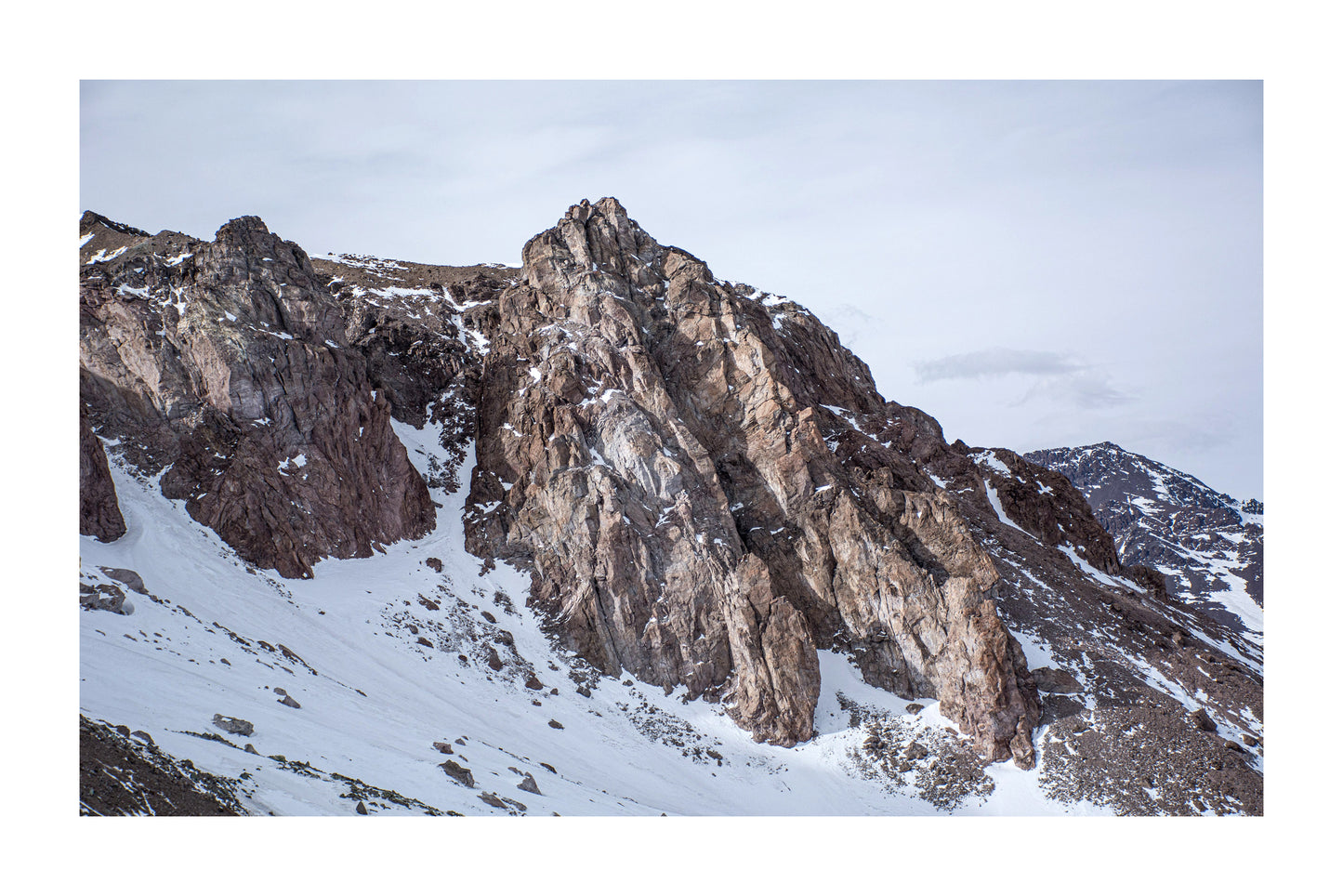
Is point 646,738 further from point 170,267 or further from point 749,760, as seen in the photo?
point 170,267

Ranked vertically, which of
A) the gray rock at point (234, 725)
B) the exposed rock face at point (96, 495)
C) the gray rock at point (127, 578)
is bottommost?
the gray rock at point (234, 725)

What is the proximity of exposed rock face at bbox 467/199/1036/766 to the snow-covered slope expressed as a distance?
7.24 feet

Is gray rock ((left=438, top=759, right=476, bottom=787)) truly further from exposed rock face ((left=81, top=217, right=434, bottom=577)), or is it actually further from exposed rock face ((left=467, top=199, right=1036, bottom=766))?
exposed rock face ((left=81, top=217, right=434, bottom=577))

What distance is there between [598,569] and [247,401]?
86.1ft

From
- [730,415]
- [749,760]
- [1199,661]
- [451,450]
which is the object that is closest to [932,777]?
[749,760]

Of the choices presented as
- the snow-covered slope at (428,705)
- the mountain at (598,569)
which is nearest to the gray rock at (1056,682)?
the mountain at (598,569)

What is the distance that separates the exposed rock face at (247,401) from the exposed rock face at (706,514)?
27.4ft

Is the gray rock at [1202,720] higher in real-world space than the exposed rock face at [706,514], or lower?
lower

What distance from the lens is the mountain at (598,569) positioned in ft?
142

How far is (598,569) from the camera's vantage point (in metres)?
55.2

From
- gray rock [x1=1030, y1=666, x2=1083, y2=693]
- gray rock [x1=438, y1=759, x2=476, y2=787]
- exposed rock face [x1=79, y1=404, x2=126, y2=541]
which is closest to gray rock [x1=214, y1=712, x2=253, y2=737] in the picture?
gray rock [x1=438, y1=759, x2=476, y2=787]

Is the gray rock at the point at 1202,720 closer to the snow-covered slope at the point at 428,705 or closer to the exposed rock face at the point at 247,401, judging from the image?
the snow-covered slope at the point at 428,705

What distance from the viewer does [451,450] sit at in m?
65.6

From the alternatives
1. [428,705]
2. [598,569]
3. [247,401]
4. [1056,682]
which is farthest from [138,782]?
[1056,682]
